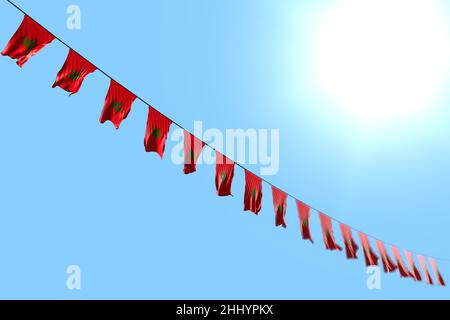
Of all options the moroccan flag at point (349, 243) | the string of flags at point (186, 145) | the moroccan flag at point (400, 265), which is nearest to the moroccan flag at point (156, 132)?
the string of flags at point (186, 145)

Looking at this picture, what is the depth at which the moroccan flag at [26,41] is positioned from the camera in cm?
651

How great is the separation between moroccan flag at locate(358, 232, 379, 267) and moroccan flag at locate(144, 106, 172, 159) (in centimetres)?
529

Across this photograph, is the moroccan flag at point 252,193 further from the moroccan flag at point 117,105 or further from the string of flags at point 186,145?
the moroccan flag at point 117,105

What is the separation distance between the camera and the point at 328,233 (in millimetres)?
10477

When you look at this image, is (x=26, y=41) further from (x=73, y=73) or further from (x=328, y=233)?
(x=328, y=233)

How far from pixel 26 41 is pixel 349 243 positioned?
7.65m

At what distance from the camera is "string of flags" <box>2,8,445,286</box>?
6.62 meters

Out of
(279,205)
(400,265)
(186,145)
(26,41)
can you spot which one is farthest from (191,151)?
(400,265)

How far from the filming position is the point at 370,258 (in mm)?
10977

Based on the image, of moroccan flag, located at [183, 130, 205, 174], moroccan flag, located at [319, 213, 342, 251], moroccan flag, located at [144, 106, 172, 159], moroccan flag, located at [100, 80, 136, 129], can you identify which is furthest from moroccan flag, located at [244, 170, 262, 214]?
moroccan flag, located at [100, 80, 136, 129]
